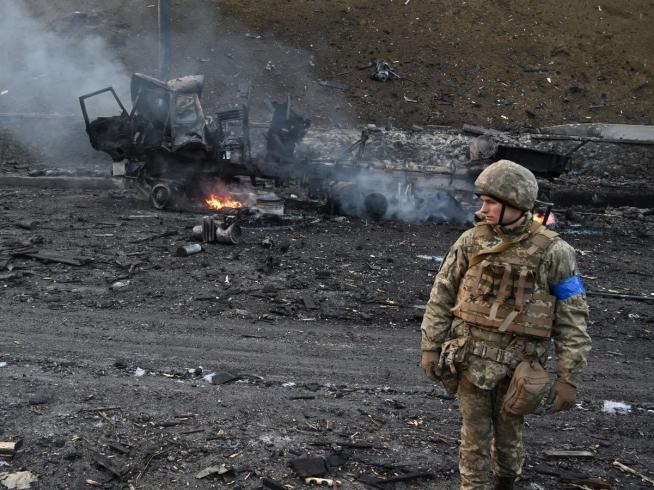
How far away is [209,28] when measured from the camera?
73.9 ft

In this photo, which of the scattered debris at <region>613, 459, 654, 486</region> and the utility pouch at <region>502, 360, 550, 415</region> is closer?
the utility pouch at <region>502, 360, 550, 415</region>

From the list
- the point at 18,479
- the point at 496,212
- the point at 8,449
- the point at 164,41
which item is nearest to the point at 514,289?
the point at 496,212

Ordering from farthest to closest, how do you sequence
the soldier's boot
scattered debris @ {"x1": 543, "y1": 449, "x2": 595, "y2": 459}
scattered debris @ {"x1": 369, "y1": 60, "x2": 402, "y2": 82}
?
scattered debris @ {"x1": 369, "y1": 60, "x2": 402, "y2": 82} < scattered debris @ {"x1": 543, "y1": 449, "x2": 595, "y2": 459} < the soldier's boot

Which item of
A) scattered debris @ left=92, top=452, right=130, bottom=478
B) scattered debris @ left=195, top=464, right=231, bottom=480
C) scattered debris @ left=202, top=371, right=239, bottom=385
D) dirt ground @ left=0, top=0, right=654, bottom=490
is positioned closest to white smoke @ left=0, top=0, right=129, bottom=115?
dirt ground @ left=0, top=0, right=654, bottom=490

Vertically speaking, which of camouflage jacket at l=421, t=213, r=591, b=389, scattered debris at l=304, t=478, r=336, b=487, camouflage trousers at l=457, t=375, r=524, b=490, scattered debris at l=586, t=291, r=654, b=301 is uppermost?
camouflage jacket at l=421, t=213, r=591, b=389

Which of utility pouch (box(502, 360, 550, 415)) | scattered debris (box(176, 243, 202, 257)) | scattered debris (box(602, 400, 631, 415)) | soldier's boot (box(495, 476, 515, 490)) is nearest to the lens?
utility pouch (box(502, 360, 550, 415))

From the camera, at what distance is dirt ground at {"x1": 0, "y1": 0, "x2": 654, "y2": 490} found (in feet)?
16.1

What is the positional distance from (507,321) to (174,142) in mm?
10754

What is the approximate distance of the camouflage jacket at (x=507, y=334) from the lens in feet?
12.6

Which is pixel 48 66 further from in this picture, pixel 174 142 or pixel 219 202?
pixel 219 202

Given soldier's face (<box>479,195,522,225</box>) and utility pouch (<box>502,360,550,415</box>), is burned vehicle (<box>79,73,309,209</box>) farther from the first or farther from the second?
utility pouch (<box>502,360,550,415</box>)

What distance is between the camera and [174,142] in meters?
13.4

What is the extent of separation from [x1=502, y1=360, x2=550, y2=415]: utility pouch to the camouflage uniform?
0.08 meters

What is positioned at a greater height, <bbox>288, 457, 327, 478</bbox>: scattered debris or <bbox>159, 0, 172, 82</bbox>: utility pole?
<bbox>159, 0, 172, 82</bbox>: utility pole
